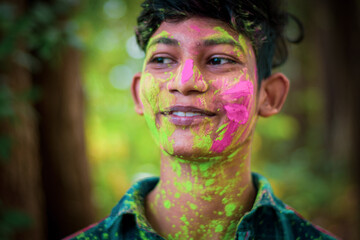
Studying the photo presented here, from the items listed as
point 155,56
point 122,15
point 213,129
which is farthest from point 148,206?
point 122,15

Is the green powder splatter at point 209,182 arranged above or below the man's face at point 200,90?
below

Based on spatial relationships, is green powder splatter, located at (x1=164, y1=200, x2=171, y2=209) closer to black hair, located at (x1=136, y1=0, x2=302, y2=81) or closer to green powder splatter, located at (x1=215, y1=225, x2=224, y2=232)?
green powder splatter, located at (x1=215, y1=225, x2=224, y2=232)

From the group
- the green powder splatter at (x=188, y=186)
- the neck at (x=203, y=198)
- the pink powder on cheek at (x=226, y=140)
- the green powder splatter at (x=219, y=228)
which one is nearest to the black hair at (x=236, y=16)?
the pink powder on cheek at (x=226, y=140)

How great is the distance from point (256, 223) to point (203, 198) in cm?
32

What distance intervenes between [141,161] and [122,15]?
4.17 metres

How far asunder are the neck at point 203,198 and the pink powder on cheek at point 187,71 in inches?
17.1

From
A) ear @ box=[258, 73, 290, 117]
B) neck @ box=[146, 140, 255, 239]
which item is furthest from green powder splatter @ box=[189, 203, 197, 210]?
ear @ box=[258, 73, 290, 117]

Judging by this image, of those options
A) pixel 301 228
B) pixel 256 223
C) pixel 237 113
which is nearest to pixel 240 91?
pixel 237 113

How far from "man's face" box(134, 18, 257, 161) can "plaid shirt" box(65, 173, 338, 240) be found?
366 mm

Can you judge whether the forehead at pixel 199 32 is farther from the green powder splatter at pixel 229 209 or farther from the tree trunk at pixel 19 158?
the tree trunk at pixel 19 158

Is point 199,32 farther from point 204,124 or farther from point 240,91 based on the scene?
point 204,124

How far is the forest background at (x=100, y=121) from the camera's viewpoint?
3303 mm

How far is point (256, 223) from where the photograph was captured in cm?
189

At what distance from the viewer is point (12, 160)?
11.1 feet
